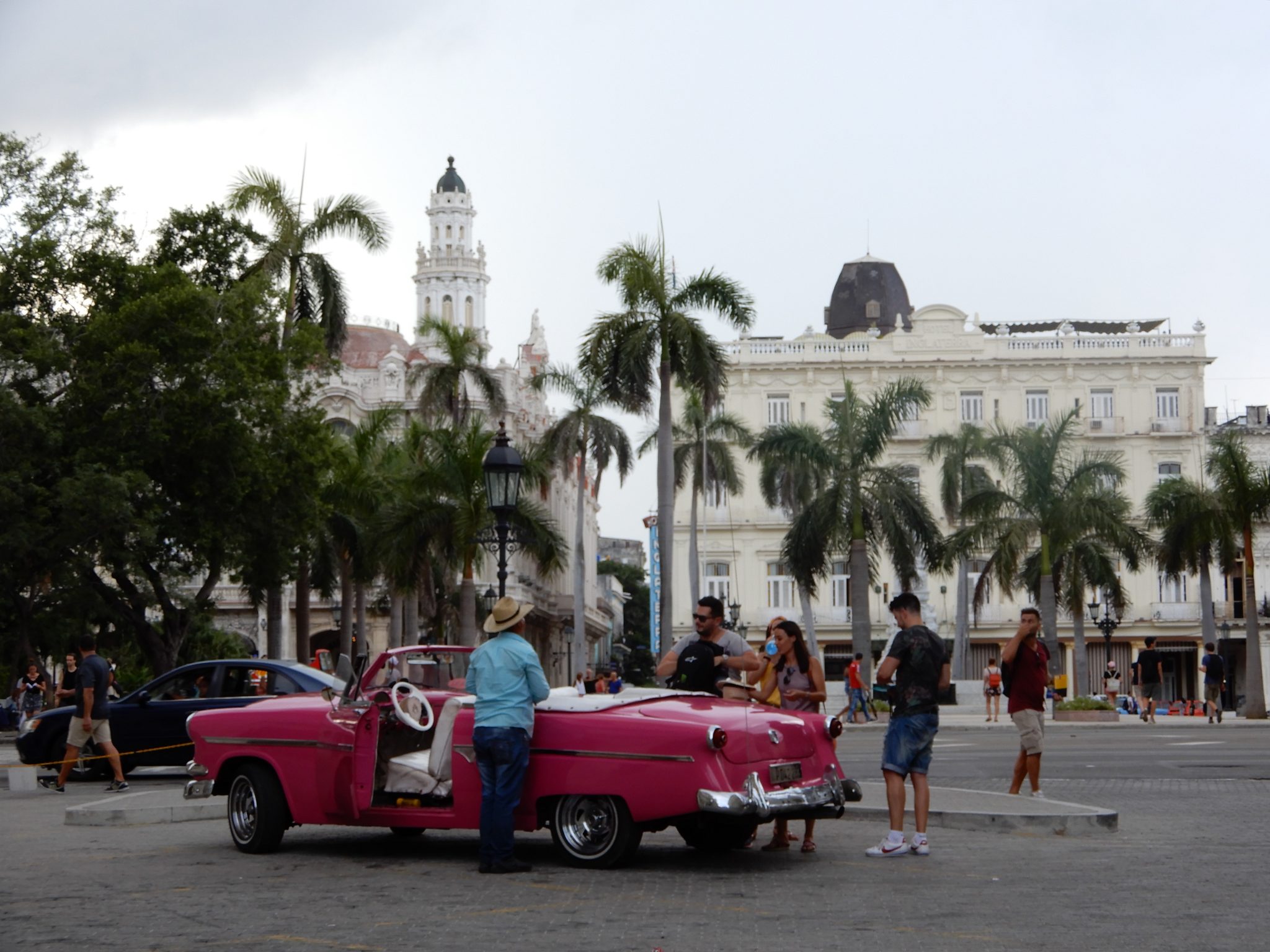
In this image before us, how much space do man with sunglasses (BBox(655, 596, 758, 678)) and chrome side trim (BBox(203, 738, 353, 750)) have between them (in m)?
2.19

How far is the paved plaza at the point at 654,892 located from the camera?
305 inches

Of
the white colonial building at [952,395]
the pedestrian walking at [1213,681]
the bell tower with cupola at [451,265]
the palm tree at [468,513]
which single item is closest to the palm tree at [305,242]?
the palm tree at [468,513]

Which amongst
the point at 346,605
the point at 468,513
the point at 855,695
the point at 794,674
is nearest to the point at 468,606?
the point at 468,513

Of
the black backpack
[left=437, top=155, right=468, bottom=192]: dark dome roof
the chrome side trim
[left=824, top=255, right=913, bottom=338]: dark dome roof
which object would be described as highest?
[left=437, top=155, right=468, bottom=192]: dark dome roof

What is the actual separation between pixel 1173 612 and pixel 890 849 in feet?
206

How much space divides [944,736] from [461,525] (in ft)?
42.1

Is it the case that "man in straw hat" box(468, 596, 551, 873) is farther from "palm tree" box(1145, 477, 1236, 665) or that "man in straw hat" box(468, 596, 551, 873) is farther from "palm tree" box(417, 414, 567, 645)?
"palm tree" box(1145, 477, 1236, 665)

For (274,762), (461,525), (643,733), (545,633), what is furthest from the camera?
(545,633)

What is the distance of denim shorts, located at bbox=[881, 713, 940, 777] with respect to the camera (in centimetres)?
1060

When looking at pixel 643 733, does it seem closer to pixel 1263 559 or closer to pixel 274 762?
pixel 274 762

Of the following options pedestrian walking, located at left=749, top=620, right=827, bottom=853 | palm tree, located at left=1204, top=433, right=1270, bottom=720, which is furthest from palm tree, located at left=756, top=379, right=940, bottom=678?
pedestrian walking, located at left=749, top=620, right=827, bottom=853

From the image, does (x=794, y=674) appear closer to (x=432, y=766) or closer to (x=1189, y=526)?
(x=432, y=766)


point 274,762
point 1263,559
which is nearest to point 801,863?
point 274,762

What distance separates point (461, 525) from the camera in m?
39.2
